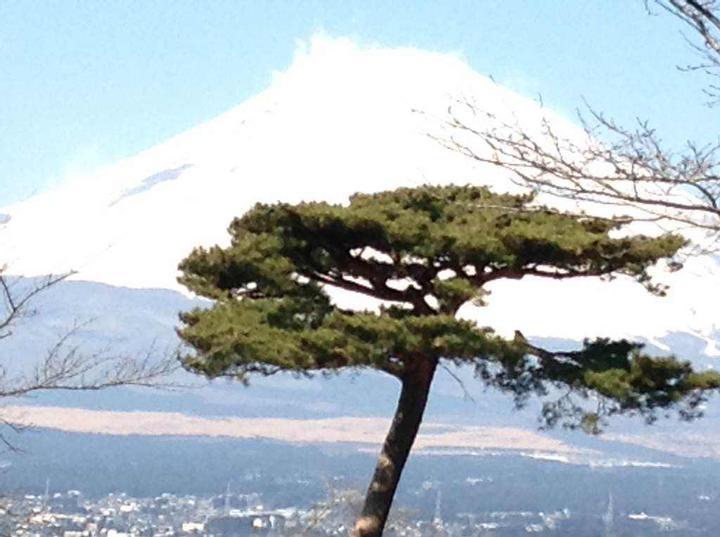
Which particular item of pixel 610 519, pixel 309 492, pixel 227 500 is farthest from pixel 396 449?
pixel 309 492

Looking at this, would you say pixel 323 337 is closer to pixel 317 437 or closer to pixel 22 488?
pixel 22 488

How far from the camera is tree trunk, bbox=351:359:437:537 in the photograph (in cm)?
1051

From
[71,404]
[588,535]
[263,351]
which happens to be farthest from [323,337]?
[71,404]

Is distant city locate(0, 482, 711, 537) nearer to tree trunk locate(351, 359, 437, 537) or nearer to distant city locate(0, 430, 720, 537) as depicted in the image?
distant city locate(0, 430, 720, 537)

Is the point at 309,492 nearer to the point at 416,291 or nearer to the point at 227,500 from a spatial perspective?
the point at 227,500

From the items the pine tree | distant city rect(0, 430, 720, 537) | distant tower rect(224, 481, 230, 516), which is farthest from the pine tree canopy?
distant tower rect(224, 481, 230, 516)

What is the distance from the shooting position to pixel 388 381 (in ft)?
387

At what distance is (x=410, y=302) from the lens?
10828 mm

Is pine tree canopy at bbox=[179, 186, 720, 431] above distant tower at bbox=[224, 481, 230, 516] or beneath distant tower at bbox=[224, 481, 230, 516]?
above

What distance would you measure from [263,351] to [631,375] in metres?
2.35

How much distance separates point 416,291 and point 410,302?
0.09m

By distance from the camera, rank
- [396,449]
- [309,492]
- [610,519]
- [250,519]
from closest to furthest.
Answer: [396,449], [250,519], [610,519], [309,492]

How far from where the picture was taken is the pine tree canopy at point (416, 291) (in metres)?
9.88

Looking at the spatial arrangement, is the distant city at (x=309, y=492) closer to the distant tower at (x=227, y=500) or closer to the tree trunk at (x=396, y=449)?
the distant tower at (x=227, y=500)
